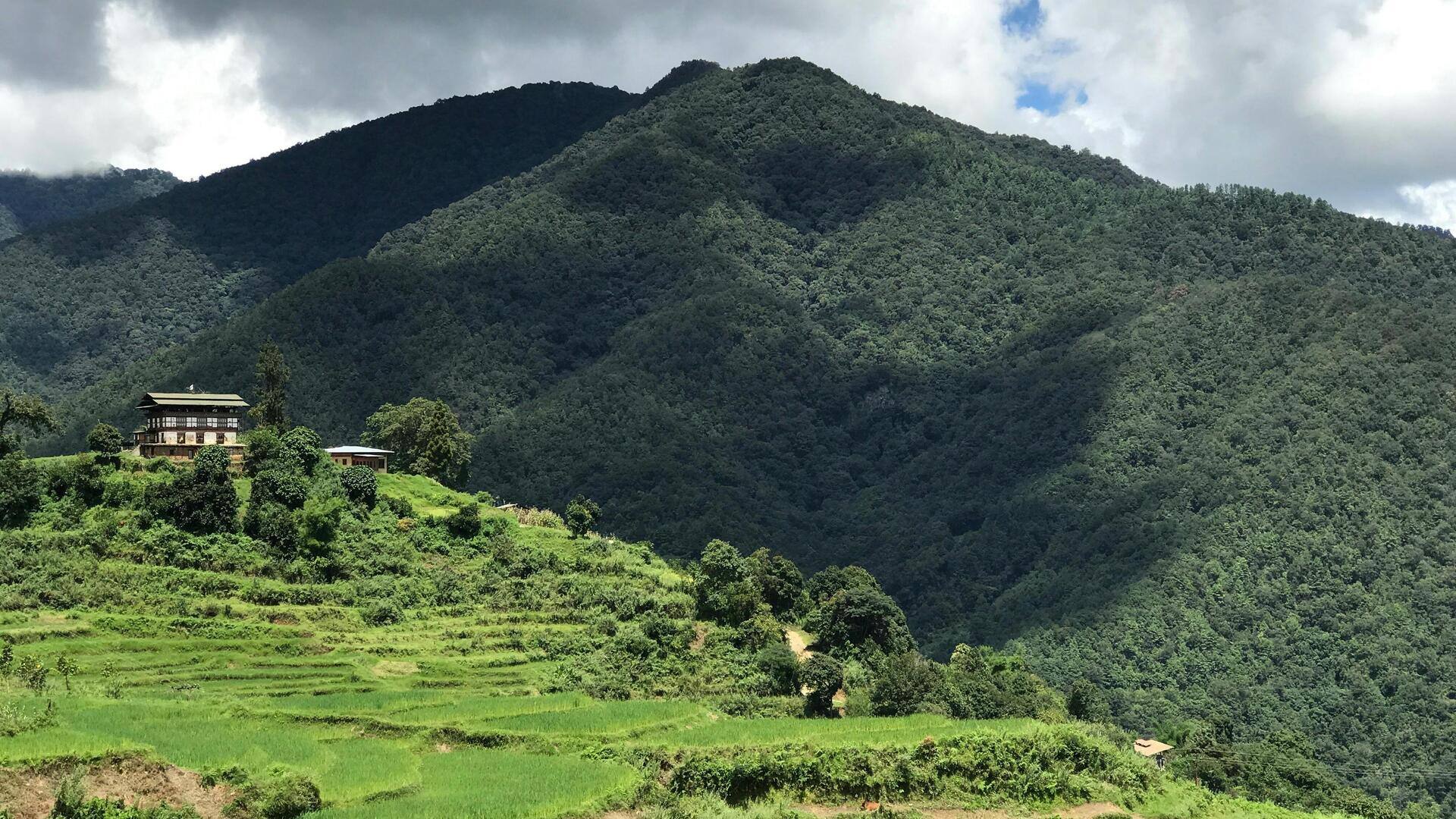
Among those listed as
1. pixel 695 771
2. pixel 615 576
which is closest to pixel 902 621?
pixel 615 576

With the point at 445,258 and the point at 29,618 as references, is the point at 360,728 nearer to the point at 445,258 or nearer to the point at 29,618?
the point at 29,618

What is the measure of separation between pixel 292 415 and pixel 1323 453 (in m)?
96.3

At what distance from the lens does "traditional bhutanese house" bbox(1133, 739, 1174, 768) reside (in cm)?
9535

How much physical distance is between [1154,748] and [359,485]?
5310 centimetres

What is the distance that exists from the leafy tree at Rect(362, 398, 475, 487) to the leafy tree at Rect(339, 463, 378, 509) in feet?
40.5

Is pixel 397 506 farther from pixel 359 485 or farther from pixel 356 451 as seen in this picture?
pixel 356 451

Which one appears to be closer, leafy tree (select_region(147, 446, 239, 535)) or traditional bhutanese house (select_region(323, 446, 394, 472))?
leafy tree (select_region(147, 446, 239, 535))

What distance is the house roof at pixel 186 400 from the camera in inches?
3310

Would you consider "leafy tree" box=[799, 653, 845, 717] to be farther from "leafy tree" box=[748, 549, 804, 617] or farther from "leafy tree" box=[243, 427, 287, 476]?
"leafy tree" box=[243, 427, 287, 476]

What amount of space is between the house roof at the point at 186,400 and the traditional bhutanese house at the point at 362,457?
264 inches

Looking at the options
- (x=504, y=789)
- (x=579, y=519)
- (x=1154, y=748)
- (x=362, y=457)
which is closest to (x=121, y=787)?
(x=504, y=789)

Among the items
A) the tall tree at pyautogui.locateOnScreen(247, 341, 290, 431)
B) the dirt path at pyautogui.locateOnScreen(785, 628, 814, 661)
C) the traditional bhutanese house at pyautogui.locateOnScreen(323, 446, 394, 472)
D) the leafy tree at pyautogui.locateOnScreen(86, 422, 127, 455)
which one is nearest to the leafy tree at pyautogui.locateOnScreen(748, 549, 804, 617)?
the dirt path at pyautogui.locateOnScreen(785, 628, 814, 661)

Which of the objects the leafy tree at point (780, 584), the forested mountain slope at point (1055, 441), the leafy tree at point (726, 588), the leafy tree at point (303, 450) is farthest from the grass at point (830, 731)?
the forested mountain slope at point (1055, 441)

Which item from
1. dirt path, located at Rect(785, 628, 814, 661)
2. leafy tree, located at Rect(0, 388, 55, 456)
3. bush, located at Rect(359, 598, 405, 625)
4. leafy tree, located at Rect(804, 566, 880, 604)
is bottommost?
dirt path, located at Rect(785, 628, 814, 661)
